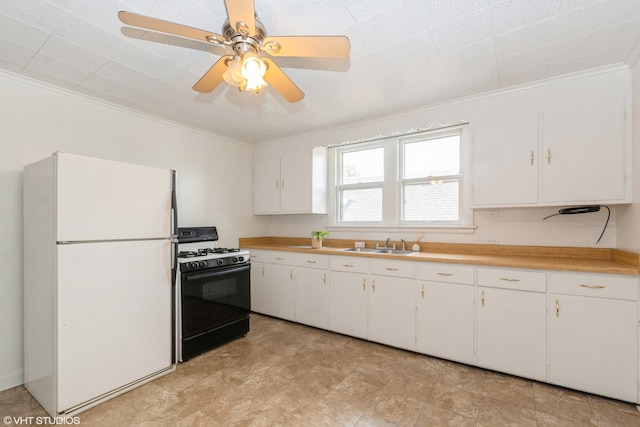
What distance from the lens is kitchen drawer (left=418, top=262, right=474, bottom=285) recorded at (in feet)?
8.32

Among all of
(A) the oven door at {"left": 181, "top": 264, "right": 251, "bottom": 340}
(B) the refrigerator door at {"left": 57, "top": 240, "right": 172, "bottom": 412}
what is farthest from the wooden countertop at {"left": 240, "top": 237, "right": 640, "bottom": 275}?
Result: (B) the refrigerator door at {"left": 57, "top": 240, "right": 172, "bottom": 412}

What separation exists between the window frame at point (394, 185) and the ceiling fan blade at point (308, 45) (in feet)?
6.92

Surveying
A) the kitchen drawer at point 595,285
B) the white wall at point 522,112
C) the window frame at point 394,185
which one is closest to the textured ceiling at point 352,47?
the white wall at point 522,112

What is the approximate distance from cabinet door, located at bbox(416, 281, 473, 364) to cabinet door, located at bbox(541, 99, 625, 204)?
3.64 feet

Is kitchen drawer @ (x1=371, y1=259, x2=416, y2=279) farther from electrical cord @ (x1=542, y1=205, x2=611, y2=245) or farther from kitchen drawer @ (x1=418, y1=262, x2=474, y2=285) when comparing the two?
electrical cord @ (x1=542, y1=205, x2=611, y2=245)

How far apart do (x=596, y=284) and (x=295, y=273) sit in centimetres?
271

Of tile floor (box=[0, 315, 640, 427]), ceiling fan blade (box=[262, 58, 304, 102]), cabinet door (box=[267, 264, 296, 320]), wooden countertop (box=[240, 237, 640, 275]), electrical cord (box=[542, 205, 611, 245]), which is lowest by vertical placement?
tile floor (box=[0, 315, 640, 427])

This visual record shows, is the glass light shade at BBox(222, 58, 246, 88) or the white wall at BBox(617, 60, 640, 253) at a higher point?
the glass light shade at BBox(222, 58, 246, 88)

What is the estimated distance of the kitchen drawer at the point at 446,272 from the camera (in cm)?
254

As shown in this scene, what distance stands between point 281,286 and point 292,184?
1359mm

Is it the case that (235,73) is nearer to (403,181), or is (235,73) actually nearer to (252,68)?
(252,68)

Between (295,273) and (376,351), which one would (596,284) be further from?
(295,273)

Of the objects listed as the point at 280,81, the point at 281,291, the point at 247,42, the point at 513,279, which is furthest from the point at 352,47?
the point at 281,291

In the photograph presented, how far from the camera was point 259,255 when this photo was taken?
3.95 m
